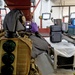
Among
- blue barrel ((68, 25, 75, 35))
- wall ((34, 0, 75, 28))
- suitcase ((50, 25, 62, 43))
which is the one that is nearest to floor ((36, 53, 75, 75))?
suitcase ((50, 25, 62, 43))

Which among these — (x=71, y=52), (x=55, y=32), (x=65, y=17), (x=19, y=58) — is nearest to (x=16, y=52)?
(x=19, y=58)

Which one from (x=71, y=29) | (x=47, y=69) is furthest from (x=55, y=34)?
(x=71, y=29)

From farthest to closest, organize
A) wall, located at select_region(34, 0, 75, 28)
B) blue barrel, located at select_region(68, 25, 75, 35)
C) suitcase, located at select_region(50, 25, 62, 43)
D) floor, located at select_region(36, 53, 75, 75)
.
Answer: wall, located at select_region(34, 0, 75, 28) → blue barrel, located at select_region(68, 25, 75, 35) → suitcase, located at select_region(50, 25, 62, 43) → floor, located at select_region(36, 53, 75, 75)

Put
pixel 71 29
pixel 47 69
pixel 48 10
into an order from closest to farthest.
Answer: pixel 47 69
pixel 71 29
pixel 48 10

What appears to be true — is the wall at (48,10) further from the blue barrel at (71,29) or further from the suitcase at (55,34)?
the suitcase at (55,34)

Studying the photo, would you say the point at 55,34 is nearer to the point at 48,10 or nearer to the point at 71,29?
the point at 71,29

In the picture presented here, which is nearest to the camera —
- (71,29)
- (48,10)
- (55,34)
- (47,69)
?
(47,69)

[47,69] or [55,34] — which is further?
[55,34]

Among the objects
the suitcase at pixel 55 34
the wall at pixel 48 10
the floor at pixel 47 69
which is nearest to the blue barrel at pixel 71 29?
the wall at pixel 48 10

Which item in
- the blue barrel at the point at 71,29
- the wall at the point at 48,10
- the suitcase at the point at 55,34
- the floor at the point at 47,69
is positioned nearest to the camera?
the floor at the point at 47,69

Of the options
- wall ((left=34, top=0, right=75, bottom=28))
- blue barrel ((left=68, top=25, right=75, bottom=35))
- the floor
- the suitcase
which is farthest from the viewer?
wall ((left=34, top=0, right=75, bottom=28))

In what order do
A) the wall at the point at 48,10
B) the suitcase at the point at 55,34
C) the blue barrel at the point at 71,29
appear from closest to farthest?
the suitcase at the point at 55,34, the blue barrel at the point at 71,29, the wall at the point at 48,10

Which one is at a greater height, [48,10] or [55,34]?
[48,10]

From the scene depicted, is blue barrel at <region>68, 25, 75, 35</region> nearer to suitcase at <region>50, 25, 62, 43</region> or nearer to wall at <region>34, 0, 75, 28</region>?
wall at <region>34, 0, 75, 28</region>
